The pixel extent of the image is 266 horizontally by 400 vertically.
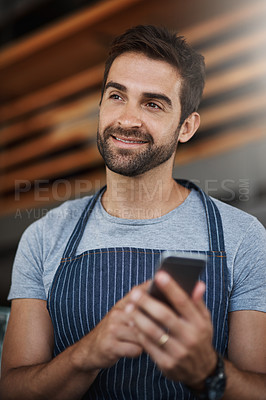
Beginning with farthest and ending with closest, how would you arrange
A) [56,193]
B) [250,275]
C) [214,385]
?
1. [56,193]
2. [250,275]
3. [214,385]

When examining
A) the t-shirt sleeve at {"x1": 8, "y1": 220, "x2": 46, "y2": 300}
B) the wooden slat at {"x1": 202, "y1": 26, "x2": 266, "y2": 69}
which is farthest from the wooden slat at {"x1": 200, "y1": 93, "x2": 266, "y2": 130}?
the t-shirt sleeve at {"x1": 8, "y1": 220, "x2": 46, "y2": 300}

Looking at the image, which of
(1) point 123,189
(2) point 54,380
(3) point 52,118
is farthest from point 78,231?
(3) point 52,118

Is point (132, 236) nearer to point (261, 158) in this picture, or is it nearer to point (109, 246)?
point (109, 246)

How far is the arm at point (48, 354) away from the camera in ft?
3.03

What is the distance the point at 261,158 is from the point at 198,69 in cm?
148

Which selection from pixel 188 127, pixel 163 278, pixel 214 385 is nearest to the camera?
pixel 163 278

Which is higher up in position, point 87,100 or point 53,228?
point 87,100

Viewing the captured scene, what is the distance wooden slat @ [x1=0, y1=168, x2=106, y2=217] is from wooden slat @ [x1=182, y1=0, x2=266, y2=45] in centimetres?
129

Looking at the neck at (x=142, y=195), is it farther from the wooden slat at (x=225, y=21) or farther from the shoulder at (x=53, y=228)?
the wooden slat at (x=225, y=21)

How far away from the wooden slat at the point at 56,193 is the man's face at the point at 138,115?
2228mm

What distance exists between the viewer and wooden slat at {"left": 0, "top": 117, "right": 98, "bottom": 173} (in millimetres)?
4156

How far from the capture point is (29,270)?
4.60 feet

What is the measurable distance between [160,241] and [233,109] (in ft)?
6.98

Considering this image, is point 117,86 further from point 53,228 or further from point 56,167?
point 56,167
